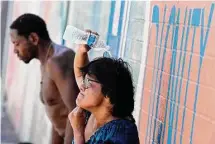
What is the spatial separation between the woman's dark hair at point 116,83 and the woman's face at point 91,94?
2 cm

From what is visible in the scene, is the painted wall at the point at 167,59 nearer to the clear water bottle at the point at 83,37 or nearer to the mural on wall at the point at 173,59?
the mural on wall at the point at 173,59

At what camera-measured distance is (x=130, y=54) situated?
4355mm

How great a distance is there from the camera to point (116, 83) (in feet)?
9.45

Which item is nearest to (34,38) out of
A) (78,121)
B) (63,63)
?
(63,63)

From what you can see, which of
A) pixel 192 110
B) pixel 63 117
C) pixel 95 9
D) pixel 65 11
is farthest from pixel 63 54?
pixel 65 11

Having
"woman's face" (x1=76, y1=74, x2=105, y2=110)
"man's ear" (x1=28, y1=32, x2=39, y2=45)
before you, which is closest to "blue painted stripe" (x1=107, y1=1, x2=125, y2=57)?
"man's ear" (x1=28, y1=32, x2=39, y2=45)

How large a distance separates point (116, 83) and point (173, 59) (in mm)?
663

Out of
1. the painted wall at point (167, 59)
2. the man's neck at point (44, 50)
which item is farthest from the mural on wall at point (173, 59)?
the man's neck at point (44, 50)

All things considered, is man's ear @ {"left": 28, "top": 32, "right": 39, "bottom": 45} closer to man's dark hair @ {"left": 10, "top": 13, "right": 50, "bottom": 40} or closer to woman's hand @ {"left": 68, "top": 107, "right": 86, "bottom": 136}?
man's dark hair @ {"left": 10, "top": 13, "right": 50, "bottom": 40}

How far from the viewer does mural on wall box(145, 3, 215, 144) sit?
3.10 m

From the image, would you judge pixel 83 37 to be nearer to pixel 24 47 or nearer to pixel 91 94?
pixel 91 94

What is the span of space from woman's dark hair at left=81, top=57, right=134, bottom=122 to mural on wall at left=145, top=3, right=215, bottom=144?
38cm

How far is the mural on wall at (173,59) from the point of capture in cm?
310

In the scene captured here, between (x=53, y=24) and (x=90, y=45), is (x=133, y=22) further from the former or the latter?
(x=53, y=24)
